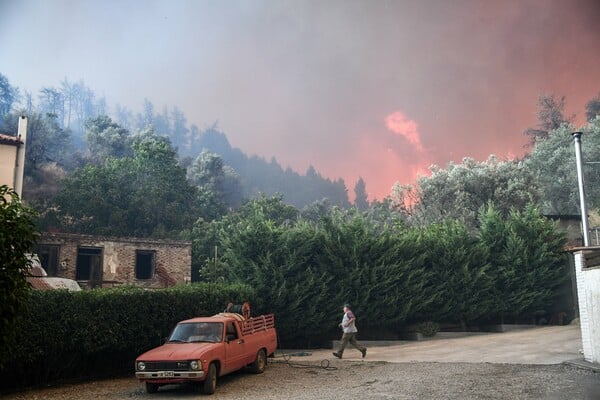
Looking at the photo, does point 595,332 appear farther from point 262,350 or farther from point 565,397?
point 262,350

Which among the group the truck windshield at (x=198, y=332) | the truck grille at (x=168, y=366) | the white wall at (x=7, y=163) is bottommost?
the truck grille at (x=168, y=366)

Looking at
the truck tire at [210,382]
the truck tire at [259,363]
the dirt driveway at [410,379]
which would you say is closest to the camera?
the dirt driveway at [410,379]

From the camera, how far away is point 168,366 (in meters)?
11.5

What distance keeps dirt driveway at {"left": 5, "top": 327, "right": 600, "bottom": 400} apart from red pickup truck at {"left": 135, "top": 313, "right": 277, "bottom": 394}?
1.48 ft

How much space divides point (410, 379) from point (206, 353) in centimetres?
501

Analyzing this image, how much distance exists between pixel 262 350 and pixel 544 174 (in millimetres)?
51528

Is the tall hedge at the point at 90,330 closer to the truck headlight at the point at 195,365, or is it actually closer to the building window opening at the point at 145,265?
the truck headlight at the point at 195,365

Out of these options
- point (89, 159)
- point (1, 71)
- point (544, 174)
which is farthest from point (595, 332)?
point (1, 71)

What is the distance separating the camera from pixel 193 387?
42.3 feet

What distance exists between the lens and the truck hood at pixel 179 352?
11585 mm

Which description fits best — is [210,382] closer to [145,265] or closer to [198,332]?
[198,332]

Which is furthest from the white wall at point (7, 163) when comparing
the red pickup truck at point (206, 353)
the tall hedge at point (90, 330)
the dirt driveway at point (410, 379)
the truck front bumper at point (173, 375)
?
the truck front bumper at point (173, 375)

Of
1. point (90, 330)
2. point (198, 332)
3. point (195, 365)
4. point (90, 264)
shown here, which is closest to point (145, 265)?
point (90, 264)

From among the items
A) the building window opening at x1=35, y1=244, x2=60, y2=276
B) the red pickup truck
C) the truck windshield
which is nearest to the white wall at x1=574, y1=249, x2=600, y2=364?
the red pickup truck
